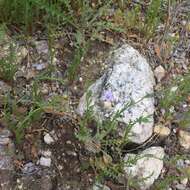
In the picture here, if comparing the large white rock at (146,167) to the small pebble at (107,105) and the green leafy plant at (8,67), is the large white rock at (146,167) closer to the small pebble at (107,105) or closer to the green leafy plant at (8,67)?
the small pebble at (107,105)

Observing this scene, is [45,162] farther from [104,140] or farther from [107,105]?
[107,105]

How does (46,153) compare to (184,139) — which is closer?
(46,153)

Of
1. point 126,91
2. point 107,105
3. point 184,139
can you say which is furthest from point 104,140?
point 184,139

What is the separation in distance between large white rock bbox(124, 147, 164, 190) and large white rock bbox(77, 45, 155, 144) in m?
0.08

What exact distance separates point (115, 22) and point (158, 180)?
0.93 meters

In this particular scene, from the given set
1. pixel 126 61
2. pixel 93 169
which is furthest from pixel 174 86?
pixel 93 169

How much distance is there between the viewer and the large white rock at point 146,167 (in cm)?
236

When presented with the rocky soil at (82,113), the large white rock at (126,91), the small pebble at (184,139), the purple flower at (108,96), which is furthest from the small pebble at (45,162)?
the small pebble at (184,139)

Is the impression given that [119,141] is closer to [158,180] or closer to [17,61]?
[158,180]

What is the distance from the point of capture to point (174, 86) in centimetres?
269

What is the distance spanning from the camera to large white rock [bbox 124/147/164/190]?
2.36m

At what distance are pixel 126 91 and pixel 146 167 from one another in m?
0.40

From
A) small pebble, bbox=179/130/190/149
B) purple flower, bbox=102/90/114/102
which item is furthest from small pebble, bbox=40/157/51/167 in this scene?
small pebble, bbox=179/130/190/149

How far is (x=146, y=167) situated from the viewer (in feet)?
7.86
